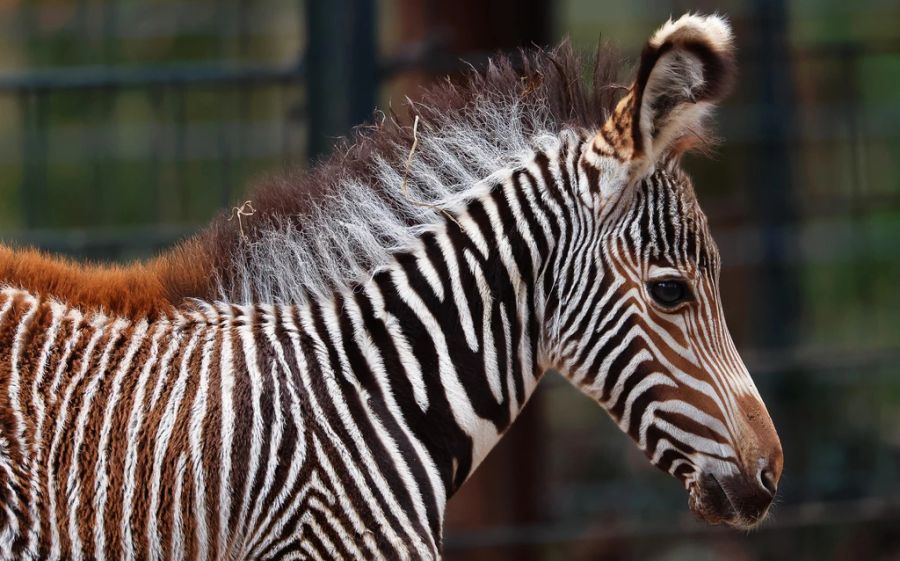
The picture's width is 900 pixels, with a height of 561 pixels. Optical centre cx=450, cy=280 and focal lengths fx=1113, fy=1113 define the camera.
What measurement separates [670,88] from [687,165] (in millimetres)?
8299

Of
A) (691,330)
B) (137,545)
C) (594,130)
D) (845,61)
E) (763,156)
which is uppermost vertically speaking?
(845,61)

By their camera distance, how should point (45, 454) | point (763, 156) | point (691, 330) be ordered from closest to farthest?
point (45, 454), point (691, 330), point (763, 156)

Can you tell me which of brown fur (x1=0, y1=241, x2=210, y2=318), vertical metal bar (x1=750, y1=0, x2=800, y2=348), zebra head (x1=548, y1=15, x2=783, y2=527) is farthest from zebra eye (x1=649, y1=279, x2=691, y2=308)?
vertical metal bar (x1=750, y1=0, x2=800, y2=348)

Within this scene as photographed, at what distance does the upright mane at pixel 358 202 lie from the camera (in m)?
3.29

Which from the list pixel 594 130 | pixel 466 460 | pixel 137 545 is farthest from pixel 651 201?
pixel 137 545

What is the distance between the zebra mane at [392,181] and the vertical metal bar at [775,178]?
4838mm

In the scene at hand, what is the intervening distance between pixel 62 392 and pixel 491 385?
4.03ft

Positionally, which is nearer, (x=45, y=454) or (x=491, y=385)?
(x=45, y=454)

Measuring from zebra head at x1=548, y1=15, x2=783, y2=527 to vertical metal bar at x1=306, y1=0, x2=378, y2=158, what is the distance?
3316 millimetres

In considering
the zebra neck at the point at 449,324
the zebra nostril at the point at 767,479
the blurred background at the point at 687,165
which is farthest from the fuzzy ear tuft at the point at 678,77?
the blurred background at the point at 687,165

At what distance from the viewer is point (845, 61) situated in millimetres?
8281

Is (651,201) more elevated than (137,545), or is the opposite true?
(651,201)

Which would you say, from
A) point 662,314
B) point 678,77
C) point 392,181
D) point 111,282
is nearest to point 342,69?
point 392,181

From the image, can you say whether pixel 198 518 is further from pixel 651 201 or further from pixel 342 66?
pixel 342 66
